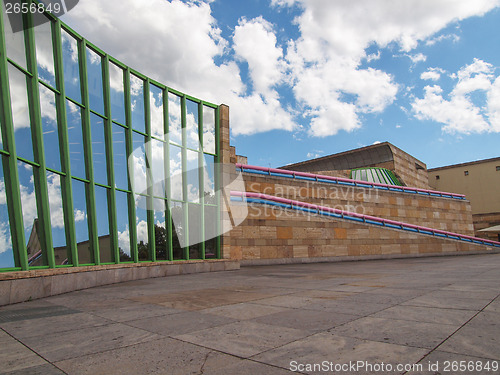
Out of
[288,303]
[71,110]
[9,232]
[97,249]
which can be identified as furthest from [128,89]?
[288,303]

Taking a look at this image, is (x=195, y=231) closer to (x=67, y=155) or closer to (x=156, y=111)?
(x=156, y=111)

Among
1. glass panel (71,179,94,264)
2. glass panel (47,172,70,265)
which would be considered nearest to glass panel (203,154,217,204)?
glass panel (71,179,94,264)

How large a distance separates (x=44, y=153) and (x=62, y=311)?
4400 mm

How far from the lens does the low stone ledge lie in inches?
279

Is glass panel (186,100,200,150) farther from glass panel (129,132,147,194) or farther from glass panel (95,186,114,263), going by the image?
glass panel (95,186,114,263)

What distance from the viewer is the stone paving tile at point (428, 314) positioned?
167 inches

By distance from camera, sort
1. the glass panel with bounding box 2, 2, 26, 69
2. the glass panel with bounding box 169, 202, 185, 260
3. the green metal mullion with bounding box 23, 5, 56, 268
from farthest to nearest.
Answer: the glass panel with bounding box 169, 202, 185, 260, the green metal mullion with bounding box 23, 5, 56, 268, the glass panel with bounding box 2, 2, 26, 69

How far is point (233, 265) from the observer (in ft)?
48.3

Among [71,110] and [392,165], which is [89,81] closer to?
[71,110]

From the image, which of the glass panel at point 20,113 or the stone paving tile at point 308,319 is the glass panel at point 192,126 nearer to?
the glass panel at point 20,113

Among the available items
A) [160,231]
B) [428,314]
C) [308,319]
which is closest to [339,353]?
[308,319]

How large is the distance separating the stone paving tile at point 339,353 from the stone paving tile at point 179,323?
1.38 metres

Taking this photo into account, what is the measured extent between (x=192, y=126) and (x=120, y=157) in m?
4.04

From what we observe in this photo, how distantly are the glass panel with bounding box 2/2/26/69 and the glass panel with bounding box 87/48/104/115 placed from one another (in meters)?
2.39
